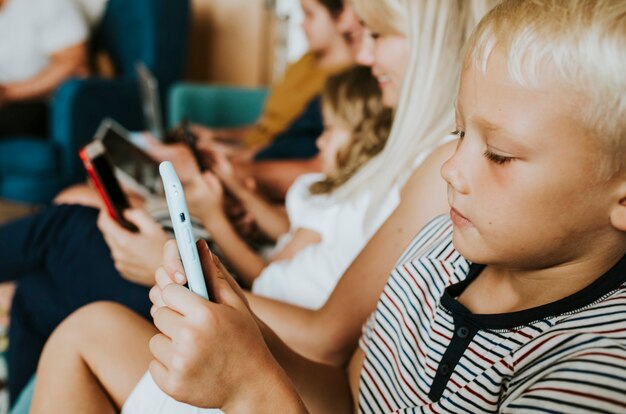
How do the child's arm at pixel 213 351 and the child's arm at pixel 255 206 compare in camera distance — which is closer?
the child's arm at pixel 213 351

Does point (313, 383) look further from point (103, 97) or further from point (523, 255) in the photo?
point (103, 97)

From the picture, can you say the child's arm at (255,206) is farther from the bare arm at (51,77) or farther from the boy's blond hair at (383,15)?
the bare arm at (51,77)

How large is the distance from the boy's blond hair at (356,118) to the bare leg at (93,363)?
607mm

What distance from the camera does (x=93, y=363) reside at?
767 mm

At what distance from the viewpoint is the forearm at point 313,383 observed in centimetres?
72

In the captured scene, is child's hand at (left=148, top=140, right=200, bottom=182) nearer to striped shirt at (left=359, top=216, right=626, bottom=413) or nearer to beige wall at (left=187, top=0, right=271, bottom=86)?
striped shirt at (left=359, top=216, right=626, bottom=413)

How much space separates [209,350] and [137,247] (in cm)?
50

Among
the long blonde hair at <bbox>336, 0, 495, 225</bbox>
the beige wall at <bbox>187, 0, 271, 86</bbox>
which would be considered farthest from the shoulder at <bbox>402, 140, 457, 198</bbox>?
the beige wall at <bbox>187, 0, 271, 86</bbox>

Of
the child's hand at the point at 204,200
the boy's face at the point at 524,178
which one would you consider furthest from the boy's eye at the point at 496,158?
the child's hand at the point at 204,200

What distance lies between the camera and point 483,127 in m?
0.56

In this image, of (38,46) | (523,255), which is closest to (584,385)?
(523,255)

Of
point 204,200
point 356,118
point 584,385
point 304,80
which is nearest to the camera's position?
point 584,385

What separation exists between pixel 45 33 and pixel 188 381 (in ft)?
8.14

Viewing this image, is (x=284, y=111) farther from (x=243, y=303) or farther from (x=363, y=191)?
(x=243, y=303)
